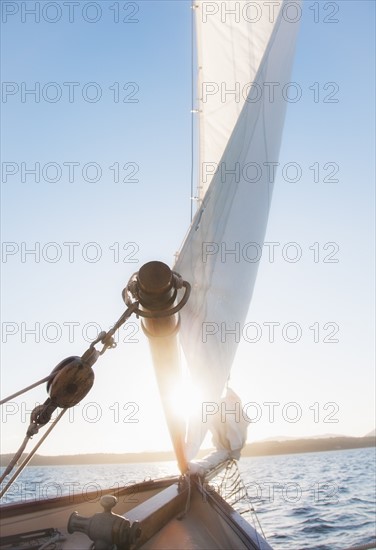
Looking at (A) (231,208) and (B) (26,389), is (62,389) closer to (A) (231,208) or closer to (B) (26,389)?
(B) (26,389)

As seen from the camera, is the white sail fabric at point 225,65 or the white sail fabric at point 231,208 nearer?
the white sail fabric at point 231,208

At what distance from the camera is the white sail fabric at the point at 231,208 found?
444 centimetres

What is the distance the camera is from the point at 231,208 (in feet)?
16.5

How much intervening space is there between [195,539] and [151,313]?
3101 mm

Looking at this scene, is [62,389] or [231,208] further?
[231,208]

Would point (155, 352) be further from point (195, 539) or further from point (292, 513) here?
point (292, 513)

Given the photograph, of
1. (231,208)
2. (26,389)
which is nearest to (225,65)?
(231,208)

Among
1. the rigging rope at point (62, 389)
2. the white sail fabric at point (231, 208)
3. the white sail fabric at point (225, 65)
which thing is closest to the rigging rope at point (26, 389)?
the rigging rope at point (62, 389)

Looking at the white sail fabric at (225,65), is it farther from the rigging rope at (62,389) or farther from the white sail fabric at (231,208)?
the rigging rope at (62,389)

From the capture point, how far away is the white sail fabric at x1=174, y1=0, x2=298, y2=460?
14.6 feet

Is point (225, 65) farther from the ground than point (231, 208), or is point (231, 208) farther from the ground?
point (225, 65)

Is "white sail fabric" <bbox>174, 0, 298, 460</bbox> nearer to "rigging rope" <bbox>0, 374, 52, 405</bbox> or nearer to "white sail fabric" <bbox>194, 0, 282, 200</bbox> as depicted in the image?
"white sail fabric" <bbox>194, 0, 282, 200</bbox>

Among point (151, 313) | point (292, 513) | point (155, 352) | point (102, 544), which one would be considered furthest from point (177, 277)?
point (292, 513)

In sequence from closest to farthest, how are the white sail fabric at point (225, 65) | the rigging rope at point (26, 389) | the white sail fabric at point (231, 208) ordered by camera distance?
the rigging rope at point (26, 389) → the white sail fabric at point (231, 208) → the white sail fabric at point (225, 65)
